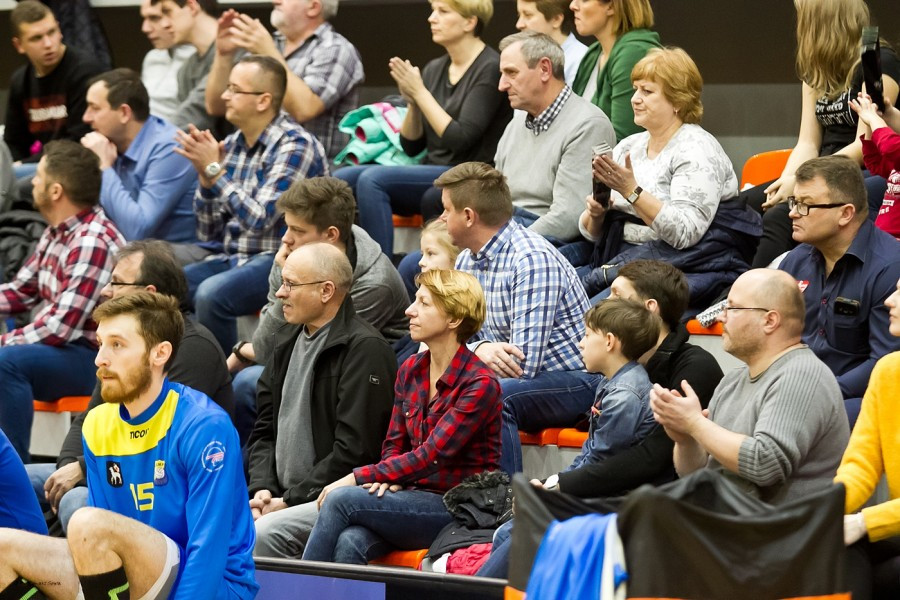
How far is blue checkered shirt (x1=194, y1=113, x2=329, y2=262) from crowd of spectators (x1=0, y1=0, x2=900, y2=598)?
16 mm

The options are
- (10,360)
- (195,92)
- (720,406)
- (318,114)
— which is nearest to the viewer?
(720,406)

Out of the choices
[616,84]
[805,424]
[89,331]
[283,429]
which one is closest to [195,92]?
[89,331]

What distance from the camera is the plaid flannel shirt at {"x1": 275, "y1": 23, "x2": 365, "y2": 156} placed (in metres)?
6.85

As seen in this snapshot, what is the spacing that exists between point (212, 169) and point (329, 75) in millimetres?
1012

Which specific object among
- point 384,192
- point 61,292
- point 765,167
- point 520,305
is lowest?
point 61,292

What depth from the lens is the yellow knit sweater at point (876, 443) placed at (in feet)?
11.6

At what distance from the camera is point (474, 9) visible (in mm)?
6383

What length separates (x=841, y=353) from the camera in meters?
4.36

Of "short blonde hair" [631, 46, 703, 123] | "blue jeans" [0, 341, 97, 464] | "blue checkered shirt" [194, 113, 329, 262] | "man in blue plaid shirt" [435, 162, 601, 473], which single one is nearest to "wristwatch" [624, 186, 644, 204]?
"man in blue plaid shirt" [435, 162, 601, 473]

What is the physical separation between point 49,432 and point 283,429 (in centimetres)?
183

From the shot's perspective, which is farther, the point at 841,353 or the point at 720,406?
the point at 841,353

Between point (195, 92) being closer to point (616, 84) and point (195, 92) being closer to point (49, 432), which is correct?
point (49, 432)

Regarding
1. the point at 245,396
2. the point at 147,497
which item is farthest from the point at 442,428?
the point at 245,396

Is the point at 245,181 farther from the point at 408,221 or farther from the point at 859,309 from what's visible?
the point at 859,309
